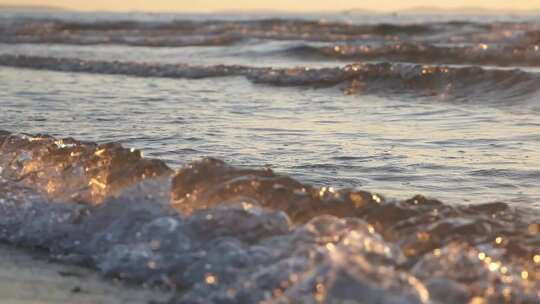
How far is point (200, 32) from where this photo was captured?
26.4 meters

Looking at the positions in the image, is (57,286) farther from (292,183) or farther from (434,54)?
(434,54)

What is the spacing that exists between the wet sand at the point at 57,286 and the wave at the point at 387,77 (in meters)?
6.65

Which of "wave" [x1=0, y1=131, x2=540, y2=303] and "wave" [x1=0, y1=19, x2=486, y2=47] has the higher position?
"wave" [x1=0, y1=131, x2=540, y2=303]

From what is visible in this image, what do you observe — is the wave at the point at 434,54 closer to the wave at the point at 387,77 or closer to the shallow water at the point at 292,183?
the wave at the point at 387,77

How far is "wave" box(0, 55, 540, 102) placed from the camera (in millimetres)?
9945

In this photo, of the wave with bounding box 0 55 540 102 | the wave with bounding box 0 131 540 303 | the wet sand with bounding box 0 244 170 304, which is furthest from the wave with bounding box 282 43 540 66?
the wet sand with bounding box 0 244 170 304

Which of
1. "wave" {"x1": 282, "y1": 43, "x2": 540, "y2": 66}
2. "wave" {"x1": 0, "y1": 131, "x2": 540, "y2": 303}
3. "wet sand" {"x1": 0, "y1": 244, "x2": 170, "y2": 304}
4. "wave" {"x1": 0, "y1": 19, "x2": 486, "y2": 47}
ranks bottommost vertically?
"wave" {"x1": 0, "y1": 19, "x2": 486, "y2": 47}

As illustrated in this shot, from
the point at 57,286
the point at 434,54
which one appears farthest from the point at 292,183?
the point at 434,54

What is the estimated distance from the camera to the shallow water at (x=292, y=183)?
9.99ft

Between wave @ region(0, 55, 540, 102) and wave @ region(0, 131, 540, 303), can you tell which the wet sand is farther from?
wave @ region(0, 55, 540, 102)

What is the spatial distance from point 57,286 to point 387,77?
8.57 m

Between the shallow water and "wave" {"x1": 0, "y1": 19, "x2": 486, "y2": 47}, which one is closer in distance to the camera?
the shallow water

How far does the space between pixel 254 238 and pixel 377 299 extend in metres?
0.73

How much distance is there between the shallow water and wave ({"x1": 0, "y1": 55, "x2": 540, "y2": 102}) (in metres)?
0.04
